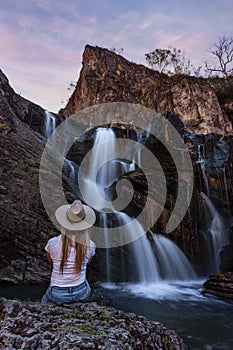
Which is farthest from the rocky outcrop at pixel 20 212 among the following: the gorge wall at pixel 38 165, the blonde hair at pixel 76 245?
the blonde hair at pixel 76 245

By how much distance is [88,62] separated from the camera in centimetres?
2773

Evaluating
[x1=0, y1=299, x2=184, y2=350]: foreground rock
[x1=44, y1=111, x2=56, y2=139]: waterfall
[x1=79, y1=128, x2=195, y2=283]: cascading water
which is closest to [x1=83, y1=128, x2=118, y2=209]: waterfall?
[x1=79, y1=128, x2=195, y2=283]: cascading water

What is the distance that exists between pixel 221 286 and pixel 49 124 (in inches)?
437

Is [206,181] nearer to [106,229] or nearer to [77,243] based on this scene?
[106,229]

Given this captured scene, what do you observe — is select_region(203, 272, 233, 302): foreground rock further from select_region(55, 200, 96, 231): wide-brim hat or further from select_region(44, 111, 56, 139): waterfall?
select_region(44, 111, 56, 139): waterfall

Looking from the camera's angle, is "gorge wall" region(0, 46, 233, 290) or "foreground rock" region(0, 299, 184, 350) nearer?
"foreground rock" region(0, 299, 184, 350)

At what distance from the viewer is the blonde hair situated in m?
3.31

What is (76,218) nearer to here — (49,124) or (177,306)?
(177,306)

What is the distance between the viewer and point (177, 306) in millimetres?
5863

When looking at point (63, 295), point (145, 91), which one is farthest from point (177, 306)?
point (145, 91)

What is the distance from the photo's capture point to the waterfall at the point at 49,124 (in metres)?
13.4

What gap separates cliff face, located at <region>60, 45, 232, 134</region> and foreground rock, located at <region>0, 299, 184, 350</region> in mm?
20259

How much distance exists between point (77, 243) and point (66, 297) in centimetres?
68

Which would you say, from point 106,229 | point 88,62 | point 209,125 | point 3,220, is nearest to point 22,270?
point 3,220
